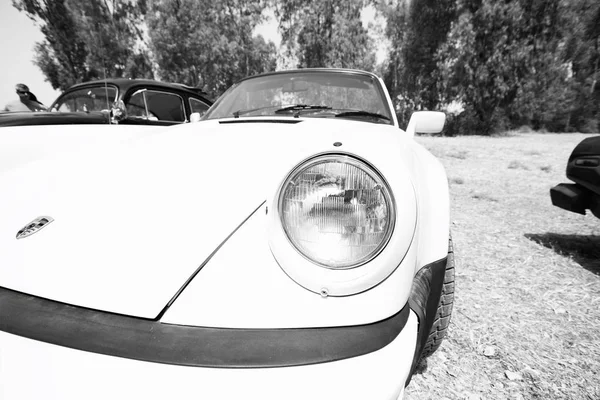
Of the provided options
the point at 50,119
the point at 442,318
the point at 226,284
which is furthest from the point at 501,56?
the point at 226,284

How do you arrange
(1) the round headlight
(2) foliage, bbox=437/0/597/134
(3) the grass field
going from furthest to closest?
1. (2) foliage, bbox=437/0/597/134
2. (3) the grass field
3. (1) the round headlight

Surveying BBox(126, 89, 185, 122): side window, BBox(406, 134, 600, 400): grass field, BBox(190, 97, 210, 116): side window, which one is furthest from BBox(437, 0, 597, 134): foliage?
BBox(126, 89, 185, 122): side window

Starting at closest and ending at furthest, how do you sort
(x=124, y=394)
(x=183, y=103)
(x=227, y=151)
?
(x=124, y=394) < (x=227, y=151) < (x=183, y=103)

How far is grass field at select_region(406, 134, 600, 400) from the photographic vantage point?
143cm

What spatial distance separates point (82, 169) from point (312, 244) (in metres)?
0.96

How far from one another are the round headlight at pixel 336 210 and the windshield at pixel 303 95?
115 cm

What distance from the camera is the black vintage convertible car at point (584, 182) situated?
8.08ft

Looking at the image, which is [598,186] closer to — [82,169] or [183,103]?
[82,169]

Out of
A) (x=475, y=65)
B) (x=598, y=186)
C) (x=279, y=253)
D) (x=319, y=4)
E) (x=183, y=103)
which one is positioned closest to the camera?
(x=279, y=253)

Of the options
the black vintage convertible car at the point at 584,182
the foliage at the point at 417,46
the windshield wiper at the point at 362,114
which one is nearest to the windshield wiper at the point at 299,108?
the windshield wiper at the point at 362,114

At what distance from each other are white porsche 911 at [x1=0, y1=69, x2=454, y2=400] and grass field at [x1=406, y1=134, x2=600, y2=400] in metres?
0.89

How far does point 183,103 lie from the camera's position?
3914 mm

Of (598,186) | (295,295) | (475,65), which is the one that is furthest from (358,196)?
(475,65)

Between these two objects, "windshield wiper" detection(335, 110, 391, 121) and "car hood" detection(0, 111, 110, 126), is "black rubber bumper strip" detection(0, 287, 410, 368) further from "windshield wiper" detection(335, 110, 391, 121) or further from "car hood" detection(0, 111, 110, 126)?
"car hood" detection(0, 111, 110, 126)
